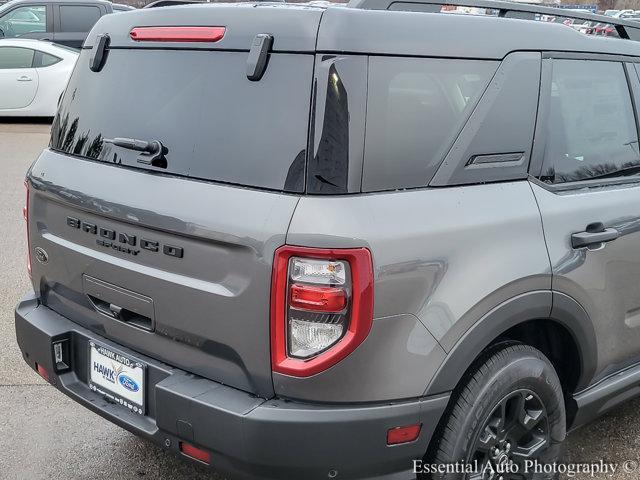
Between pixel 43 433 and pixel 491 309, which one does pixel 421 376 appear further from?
pixel 43 433

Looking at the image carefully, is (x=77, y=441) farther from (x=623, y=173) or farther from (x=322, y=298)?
(x=623, y=173)

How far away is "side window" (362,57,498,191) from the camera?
2141 millimetres

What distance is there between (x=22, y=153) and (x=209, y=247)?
8622mm

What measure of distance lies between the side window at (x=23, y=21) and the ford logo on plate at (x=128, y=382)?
1185 centimetres

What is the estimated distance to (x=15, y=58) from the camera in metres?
11.1

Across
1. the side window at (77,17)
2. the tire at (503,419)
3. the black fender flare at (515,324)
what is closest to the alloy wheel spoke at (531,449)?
the tire at (503,419)

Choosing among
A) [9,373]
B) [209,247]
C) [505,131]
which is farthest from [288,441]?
[9,373]

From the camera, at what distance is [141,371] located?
2402 millimetres

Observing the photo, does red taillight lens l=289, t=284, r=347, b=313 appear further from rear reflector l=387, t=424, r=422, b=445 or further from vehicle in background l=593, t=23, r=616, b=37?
vehicle in background l=593, t=23, r=616, b=37

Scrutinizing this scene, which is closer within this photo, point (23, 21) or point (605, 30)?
point (605, 30)

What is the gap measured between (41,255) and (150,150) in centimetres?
75

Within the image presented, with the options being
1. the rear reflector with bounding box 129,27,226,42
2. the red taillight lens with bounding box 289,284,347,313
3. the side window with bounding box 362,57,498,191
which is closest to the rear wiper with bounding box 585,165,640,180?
the side window with bounding box 362,57,498,191

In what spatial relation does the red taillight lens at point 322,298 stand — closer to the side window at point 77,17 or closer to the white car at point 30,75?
the white car at point 30,75

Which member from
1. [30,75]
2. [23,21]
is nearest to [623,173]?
[30,75]
